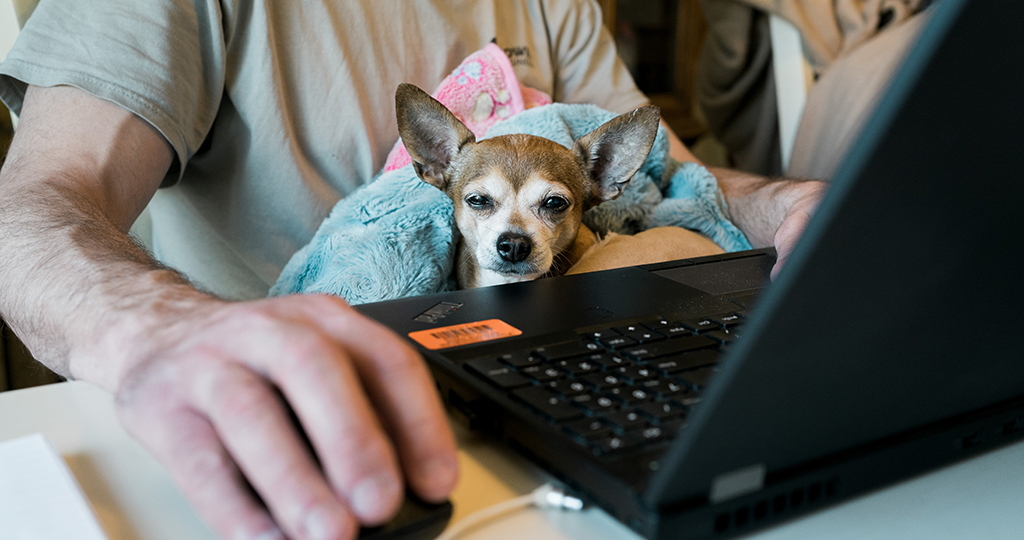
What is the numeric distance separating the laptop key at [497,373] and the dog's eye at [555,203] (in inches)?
33.8

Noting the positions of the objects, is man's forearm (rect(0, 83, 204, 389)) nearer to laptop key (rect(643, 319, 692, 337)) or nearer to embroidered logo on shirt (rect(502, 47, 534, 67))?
laptop key (rect(643, 319, 692, 337))

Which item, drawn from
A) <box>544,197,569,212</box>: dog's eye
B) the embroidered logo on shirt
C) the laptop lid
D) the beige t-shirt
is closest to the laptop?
the laptop lid

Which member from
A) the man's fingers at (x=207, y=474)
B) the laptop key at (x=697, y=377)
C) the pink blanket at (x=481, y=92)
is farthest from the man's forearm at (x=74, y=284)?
the pink blanket at (x=481, y=92)

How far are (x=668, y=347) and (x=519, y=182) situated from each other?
2.75 ft

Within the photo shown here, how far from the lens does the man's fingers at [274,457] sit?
32cm

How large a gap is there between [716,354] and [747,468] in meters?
0.19

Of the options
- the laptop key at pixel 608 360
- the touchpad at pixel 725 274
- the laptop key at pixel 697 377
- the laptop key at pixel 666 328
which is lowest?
the touchpad at pixel 725 274

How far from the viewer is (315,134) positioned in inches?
47.3

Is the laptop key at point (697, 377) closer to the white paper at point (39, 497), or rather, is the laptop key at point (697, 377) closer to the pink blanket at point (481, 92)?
the white paper at point (39, 497)

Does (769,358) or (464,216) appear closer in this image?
(769,358)

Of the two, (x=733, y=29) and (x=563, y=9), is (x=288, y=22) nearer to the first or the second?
(x=563, y=9)

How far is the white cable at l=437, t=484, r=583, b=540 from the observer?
1.29 feet

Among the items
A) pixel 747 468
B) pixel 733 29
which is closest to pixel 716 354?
pixel 747 468

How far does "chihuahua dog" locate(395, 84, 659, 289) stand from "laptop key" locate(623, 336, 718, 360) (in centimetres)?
71
